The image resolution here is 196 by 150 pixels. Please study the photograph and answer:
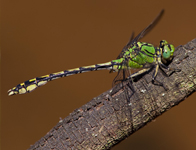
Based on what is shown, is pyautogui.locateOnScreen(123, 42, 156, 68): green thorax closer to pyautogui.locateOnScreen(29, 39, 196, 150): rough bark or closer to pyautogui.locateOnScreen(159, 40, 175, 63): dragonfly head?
pyautogui.locateOnScreen(159, 40, 175, 63): dragonfly head

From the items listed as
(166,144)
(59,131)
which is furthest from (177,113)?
(59,131)

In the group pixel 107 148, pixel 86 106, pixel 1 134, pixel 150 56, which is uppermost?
pixel 1 134

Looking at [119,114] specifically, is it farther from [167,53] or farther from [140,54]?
[140,54]

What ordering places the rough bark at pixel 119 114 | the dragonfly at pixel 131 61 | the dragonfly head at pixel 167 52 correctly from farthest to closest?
the dragonfly at pixel 131 61 → the dragonfly head at pixel 167 52 → the rough bark at pixel 119 114

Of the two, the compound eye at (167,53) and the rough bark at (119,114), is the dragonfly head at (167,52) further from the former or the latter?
the rough bark at (119,114)

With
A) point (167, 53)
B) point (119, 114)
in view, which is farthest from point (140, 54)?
point (119, 114)

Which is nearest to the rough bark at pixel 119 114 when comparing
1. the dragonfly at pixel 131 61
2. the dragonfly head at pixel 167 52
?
the dragonfly head at pixel 167 52

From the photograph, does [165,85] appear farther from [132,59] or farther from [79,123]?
[132,59]

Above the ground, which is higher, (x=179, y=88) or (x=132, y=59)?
(x=132, y=59)
